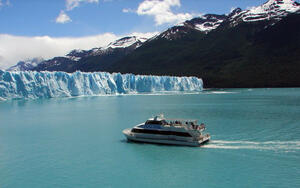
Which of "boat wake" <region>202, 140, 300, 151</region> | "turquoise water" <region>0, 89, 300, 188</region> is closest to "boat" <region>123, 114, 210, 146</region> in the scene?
"turquoise water" <region>0, 89, 300, 188</region>

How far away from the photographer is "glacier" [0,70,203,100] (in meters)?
68.0

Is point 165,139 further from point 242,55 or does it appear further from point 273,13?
point 273,13

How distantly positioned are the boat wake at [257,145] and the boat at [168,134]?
91 centimetres

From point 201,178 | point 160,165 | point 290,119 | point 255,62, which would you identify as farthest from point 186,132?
point 255,62

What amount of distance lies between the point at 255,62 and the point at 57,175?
140471 millimetres

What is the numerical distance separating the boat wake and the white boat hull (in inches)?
22.3

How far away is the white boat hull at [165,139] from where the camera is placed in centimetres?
2200

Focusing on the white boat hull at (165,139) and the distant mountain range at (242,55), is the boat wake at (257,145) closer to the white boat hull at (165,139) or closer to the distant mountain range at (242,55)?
the white boat hull at (165,139)

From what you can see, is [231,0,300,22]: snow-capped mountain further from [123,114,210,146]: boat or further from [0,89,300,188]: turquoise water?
[123,114,210,146]: boat

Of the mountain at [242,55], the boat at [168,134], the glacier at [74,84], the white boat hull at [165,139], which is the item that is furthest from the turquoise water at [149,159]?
the mountain at [242,55]

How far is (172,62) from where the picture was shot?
575 ft

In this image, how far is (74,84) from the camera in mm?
77812

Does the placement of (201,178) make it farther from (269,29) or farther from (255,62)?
(269,29)

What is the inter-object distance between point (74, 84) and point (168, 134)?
2314 inches
